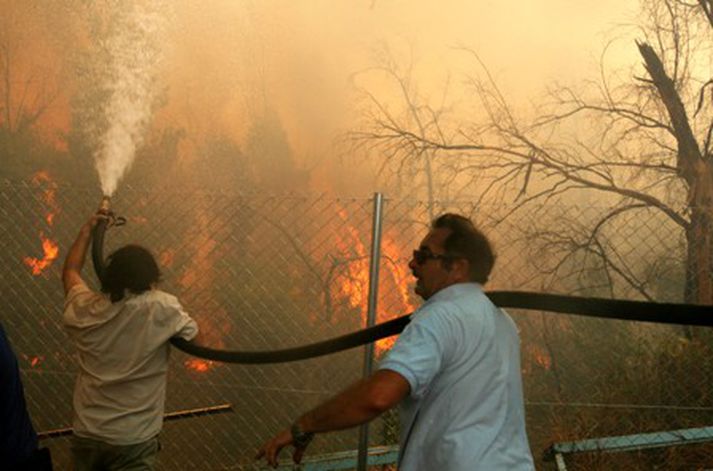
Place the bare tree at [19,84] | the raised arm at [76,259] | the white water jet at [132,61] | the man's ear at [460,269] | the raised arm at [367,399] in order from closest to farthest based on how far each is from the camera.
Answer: the raised arm at [367,399], the man's ear at [460,269], the raised arm at [76,259], the bare tree at [19,84], the white water jet at [132,61]

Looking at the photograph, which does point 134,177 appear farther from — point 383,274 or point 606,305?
point 606,305

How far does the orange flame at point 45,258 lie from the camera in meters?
9.46

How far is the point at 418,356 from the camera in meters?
2.06

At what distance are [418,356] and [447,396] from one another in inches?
8.0

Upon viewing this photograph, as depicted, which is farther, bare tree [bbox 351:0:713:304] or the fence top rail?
bare tree [bbox 351:0:713:304]

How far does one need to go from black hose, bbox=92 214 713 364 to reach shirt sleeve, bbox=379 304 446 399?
57 cm

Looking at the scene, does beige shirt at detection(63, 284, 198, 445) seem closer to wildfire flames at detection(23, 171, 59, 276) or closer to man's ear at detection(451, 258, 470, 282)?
man's ear at detection(451, 258, 470, 282)

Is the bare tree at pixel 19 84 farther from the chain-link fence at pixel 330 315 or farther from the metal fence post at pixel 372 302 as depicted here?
the metal fence post at pixel 372 302

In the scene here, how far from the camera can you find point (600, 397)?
784 centimetres

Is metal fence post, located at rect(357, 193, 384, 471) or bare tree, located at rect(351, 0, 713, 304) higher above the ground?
metal fence post, located at rect(357, 193, 384, 471)

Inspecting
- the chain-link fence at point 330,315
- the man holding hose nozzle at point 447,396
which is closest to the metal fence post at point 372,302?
the man holding hose nozzle at point 447,396

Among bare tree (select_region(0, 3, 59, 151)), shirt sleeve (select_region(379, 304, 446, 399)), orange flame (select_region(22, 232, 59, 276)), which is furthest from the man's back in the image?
bare tree (select_region(0, 3, 59, 151))

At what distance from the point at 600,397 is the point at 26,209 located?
7.93 meters

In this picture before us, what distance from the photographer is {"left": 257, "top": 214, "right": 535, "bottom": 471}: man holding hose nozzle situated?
6.71 feet
